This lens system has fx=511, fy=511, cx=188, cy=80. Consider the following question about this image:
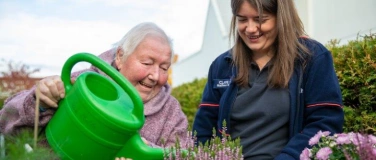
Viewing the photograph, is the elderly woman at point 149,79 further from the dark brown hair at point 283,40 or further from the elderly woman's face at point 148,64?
the dark brown hair at point 283,40

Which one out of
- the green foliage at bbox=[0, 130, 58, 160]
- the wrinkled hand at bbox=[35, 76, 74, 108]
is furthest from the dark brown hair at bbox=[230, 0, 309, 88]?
the green foliage at bbox=[0, 130, 58, 160]

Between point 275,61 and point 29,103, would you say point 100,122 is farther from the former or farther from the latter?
point 275,61

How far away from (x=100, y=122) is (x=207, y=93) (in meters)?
1.03

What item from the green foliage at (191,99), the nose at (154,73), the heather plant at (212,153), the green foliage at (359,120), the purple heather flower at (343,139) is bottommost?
the green foliage at (191,99)

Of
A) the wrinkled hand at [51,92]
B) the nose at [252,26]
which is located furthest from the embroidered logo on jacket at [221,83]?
the wrinkled hand at [51,92]

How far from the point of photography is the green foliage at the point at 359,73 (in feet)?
10.2

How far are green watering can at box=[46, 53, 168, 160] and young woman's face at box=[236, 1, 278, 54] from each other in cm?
75

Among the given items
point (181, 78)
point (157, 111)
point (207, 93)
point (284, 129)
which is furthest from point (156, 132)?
point (181, 78)

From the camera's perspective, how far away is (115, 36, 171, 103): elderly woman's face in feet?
8.35

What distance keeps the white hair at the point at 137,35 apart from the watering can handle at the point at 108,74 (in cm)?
49

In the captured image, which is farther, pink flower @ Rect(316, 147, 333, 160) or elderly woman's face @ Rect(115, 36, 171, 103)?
elderly woman's face @ Rect(115, 36, 171, 103)

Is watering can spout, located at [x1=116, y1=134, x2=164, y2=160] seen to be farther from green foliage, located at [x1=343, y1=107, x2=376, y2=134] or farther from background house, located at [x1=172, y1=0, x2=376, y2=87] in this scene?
background house, located at [x1=172, y1=0, x2=376, y2=87]

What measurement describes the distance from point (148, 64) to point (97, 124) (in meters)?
0.67

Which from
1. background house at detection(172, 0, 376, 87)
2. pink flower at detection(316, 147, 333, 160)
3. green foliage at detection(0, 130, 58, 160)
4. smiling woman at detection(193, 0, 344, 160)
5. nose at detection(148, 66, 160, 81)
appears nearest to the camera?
green foliage at detection(0, 130, 58, 160)
